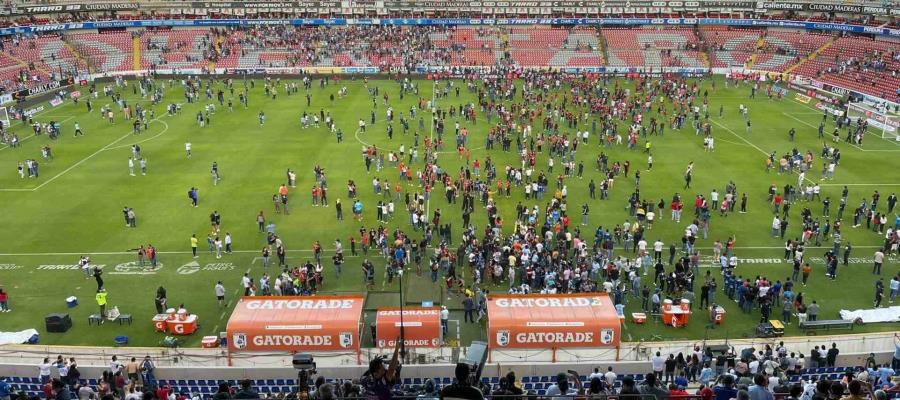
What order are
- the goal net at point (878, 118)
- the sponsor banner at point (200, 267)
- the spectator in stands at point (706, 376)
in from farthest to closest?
the goal net at point (878, 118)
the sponsor banner at point (200, 267)
the spectator in stands at point (706, 376)

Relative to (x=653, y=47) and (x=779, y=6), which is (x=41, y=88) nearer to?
(x=653, y=47)

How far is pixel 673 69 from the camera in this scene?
251 ft

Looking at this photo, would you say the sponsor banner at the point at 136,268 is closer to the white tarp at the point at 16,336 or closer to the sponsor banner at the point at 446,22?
the white tarp at the point at 16,336

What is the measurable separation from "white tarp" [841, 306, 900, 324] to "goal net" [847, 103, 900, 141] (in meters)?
29.1

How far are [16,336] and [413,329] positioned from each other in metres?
13.6

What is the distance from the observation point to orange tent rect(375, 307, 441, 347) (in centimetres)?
2133

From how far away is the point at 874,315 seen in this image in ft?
80.5

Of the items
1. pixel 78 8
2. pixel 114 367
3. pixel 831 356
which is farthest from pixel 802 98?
pixel 78 8

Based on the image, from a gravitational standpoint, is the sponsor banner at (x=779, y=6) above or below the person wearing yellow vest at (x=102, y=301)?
above

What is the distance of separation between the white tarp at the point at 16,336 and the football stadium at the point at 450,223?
292mm

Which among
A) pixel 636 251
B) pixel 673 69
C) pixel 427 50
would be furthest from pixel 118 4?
pixel 636 251

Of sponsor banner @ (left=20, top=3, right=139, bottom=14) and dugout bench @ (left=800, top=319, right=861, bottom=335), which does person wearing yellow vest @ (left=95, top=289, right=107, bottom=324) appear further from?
sponsor banner @ (left=20, top=3, right=139, bottom=14)

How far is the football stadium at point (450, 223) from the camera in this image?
20.0 m

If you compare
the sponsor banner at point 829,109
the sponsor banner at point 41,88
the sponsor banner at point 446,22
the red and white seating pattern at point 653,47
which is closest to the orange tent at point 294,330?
the sponsor banner at point 829,109
